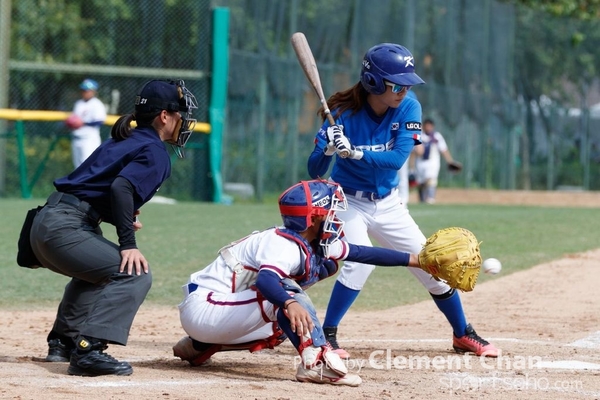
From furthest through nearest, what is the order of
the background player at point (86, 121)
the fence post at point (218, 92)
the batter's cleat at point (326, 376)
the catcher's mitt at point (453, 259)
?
the fence post at point (218, 92) < the background player at point (86, 121) < the catcher's mitt at point (453, 259) < the batter's cleat at point (326, 376)

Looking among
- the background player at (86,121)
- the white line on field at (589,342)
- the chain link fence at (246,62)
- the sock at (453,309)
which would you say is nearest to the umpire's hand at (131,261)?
the sock at (453,309)

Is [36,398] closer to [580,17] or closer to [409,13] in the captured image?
[409,13]

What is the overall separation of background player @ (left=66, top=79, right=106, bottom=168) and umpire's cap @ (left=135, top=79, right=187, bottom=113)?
10.9m

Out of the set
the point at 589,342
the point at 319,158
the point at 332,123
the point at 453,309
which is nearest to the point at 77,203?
the point at 319,158

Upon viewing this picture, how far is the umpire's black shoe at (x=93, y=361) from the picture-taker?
4.54 meters

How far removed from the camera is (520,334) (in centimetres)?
625

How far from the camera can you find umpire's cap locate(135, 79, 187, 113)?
4.75 m

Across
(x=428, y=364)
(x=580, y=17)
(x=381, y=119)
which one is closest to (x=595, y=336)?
(x=428, y=364)

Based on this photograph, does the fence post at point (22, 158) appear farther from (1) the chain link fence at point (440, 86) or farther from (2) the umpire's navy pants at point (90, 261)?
(2) the umpire's navy pants at point (90, 261)

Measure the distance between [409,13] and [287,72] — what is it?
4.29 metres

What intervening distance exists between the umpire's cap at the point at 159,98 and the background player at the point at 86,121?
10916mm

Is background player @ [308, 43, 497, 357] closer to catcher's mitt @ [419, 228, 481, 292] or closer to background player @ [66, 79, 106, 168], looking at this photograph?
catcher's mitt @ [419, 228, 481, 292]

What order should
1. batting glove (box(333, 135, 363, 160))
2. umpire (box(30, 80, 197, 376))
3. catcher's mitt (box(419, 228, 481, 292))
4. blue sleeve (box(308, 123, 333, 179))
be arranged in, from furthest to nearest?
blue sleeve (box(308, 123, 333, 179))
batting glove (box(333, 135, 363, 160))
catcher's mitt (box(419, 228, 481, 292))
umpire (box(30, 80, 197, 376))

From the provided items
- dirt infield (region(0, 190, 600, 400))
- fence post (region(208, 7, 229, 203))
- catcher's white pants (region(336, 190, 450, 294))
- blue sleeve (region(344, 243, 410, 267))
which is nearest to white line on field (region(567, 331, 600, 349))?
dirt infield (region(0, 190, 600, 400))
